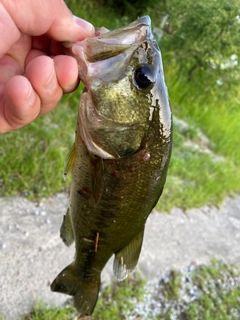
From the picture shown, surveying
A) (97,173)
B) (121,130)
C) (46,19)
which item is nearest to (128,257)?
(97,173)

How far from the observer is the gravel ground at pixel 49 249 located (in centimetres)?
249

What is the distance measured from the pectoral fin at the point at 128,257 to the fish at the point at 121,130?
2.4 inches

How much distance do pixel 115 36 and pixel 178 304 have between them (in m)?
2.50

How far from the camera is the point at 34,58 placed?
1.52 m

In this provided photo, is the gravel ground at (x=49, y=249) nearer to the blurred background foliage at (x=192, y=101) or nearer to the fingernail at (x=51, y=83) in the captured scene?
the blurred background foliage at (x=192, y=101)

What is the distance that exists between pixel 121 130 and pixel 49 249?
1.64m

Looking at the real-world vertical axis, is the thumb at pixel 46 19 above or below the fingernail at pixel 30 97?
above

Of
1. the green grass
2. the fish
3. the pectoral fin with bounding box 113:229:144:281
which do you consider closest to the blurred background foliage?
the green grass

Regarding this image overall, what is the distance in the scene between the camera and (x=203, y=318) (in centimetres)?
316

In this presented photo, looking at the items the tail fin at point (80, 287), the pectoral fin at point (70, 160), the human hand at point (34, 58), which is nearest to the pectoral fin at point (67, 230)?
the tail fin at point (80, 287)

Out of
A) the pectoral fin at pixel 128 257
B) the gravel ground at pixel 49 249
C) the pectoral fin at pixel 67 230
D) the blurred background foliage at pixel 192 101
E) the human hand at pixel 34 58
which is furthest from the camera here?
the blurred background foliage at pixel 192 101

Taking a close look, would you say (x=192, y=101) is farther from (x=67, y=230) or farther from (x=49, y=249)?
(x=67, y=230)

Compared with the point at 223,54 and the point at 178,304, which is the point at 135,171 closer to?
the point at 178,304

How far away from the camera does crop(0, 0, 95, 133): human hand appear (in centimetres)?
135
